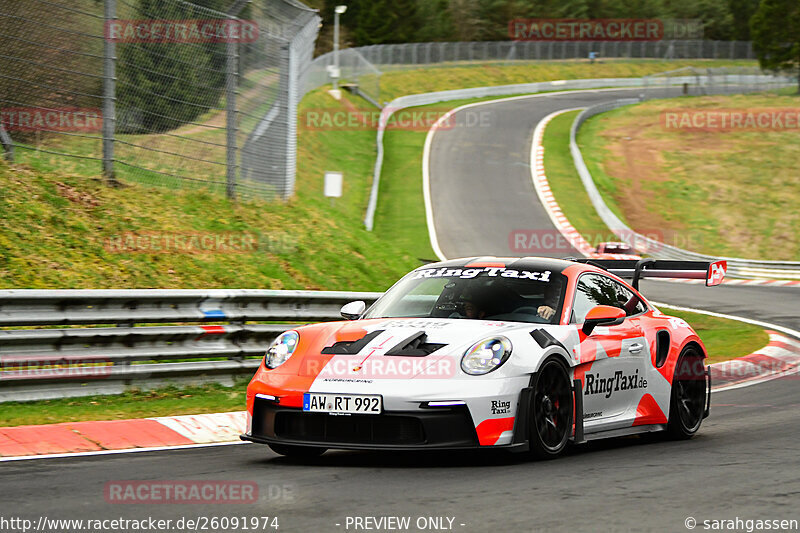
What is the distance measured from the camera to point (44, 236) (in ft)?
36.2

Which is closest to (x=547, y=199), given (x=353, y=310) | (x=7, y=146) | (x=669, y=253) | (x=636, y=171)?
(x=636, y=171)

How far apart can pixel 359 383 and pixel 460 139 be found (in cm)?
4186

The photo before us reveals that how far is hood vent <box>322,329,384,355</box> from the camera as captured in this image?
6.56 m

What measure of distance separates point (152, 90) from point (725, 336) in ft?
30.5

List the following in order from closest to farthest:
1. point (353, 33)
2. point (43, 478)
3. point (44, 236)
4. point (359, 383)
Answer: point (43, 478) → point (359, 383) → point (44, 236) → point (353, 33)

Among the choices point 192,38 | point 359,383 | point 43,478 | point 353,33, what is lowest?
point 43,478

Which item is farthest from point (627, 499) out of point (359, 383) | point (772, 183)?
point (772, 183)

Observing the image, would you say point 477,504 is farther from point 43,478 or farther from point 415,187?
point 415,187

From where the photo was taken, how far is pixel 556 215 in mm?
35312

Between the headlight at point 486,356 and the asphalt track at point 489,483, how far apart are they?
1.88ft
